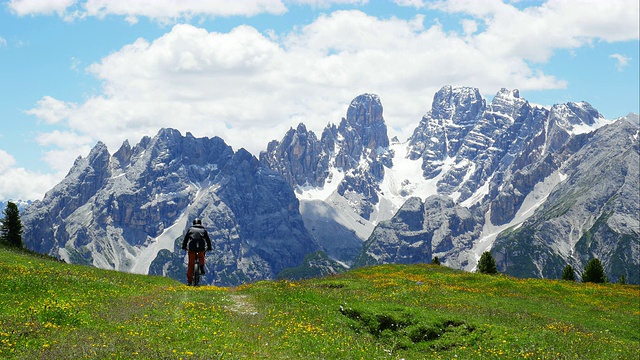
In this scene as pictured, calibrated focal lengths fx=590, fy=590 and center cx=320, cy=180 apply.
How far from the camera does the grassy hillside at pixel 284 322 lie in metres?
22.6

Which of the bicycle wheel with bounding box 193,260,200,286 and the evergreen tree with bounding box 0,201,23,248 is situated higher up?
the evergreen tree with bounding box 0,201,23,248

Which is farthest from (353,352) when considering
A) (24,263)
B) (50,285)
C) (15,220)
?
(15,220)

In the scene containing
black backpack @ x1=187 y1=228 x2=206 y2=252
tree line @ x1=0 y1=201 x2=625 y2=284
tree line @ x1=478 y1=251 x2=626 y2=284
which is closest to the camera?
black backpack @ x1=187 y1=228 x2=206 y2=252

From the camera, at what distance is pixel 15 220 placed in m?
83.1

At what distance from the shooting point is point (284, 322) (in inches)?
1136

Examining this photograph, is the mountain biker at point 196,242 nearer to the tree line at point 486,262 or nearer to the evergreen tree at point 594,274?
the tree line at point 486,262

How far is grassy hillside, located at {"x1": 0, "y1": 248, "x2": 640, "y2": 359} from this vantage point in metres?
22.6

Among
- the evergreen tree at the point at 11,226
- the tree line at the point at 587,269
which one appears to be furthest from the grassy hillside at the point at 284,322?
the evergreen tree at the point at 11,226

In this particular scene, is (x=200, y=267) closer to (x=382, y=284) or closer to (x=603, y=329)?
(x=382, y=284)

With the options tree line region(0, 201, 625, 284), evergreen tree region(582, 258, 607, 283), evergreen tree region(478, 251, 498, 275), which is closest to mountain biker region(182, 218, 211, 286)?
tree line region(0, 201, 625, 284)

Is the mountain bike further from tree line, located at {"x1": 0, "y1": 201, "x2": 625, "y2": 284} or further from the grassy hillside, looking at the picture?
tree line, located at {"x1": 0, "y1": 201, "x2": 625, "y2": 284}

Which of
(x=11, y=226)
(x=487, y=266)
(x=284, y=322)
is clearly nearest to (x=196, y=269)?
(x=284, y=322)

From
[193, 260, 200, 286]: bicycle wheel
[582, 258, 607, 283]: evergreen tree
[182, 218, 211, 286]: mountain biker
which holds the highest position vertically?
[182, 218, 211, 286]: mountain biker

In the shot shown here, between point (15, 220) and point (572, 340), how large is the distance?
251ft
